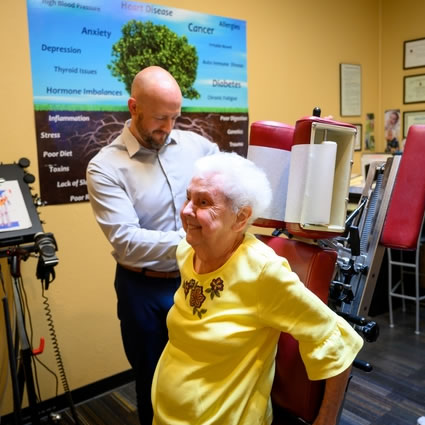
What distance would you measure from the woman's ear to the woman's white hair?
10 millimetres

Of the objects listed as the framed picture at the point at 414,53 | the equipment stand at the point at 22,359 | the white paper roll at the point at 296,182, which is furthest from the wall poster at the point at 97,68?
the framed picture at the point at 414,53

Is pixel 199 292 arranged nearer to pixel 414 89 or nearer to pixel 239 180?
pixel 239 180

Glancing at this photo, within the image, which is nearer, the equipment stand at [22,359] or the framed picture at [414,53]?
the equipment stand at [22,359]

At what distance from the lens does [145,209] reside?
1.84 m

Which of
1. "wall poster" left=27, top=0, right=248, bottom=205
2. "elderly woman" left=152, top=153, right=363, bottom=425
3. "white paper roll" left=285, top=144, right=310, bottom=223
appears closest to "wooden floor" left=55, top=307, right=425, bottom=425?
"wall poster" left=27, top=0, right=248, bottom=205

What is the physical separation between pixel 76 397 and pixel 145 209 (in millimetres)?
1419

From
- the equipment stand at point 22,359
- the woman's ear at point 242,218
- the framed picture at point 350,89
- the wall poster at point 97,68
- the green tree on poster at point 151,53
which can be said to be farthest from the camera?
the framed picture at point 350,89

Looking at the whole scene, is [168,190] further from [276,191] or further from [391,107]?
[391,107]

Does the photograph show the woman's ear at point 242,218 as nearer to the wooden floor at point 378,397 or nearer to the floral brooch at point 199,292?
the floral brooch at point 199,292

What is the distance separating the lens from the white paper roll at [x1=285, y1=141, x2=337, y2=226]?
124 centimetres

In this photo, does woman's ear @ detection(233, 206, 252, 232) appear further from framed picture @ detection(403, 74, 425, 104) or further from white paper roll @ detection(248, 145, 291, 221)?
framed picture @ detection(403, 74, 425, 104)

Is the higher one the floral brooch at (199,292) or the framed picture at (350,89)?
the framed picture at (350,89)

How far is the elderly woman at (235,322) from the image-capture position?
1.14 meters

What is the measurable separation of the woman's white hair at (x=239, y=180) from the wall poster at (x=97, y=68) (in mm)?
1398
